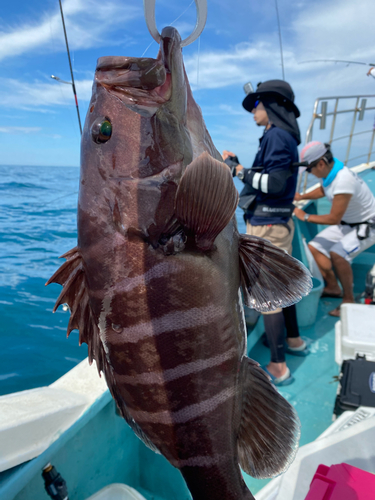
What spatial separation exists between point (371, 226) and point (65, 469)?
5.03 meters

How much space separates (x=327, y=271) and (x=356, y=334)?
8.29 feet

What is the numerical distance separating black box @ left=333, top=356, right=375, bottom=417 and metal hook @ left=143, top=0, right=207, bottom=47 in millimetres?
2627

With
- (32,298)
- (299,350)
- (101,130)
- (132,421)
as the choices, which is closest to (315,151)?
(299,350)

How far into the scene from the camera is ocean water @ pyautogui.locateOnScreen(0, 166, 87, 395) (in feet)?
15.6

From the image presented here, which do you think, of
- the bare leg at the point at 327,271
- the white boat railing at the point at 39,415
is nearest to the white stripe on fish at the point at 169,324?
the white boat railing at the point at 39,415

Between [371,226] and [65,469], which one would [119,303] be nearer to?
[65,469]

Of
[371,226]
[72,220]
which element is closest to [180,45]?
[371,226]

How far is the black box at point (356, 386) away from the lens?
8.20 ft

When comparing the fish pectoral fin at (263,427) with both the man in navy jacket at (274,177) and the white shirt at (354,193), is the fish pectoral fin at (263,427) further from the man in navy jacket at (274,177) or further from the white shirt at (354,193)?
the white shirt at (354,193)

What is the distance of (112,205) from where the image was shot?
3.42ft

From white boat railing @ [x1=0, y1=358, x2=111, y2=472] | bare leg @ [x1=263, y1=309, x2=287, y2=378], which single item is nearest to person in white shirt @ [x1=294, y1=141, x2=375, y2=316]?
bare leg @ [x1=263, y1=309, x2=287, y2=378]

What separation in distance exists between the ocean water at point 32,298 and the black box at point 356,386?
3753 millimetres

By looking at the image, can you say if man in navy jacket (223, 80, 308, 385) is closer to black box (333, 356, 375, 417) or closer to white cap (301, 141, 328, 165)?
black box (333, 356, 375, 417)

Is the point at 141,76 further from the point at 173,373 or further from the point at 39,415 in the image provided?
the point at 39,415
